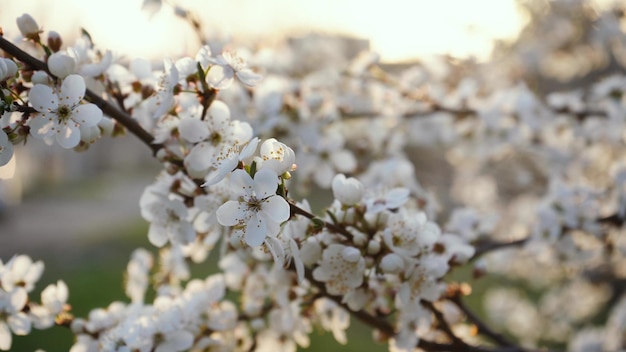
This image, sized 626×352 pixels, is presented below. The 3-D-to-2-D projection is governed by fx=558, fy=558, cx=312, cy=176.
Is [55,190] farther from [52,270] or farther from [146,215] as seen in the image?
[146,215]

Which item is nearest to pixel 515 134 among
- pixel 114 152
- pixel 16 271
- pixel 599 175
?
pixel 599 175

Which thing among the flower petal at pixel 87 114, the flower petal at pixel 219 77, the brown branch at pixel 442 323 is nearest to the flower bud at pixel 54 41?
the flower petal at pixel 87 114

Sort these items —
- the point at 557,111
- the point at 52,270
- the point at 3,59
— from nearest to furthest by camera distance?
the point at 3,59 < the point at 557,111 < the point at 52,270

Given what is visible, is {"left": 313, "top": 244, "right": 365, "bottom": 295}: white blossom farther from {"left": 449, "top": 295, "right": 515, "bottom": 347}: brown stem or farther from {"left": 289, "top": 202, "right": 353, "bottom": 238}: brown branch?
{"left": 449, "top": 295, "right": 515, "bottom": 347}: brown stem

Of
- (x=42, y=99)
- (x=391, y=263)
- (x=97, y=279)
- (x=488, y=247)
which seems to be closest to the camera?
(x=42, y=99)

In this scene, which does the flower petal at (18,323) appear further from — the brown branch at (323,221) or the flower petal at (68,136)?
the brown branch at (323,221)

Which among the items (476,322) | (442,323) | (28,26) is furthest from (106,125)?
(476,322)

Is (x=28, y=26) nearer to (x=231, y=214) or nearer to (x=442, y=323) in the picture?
(x=231, y=214)
